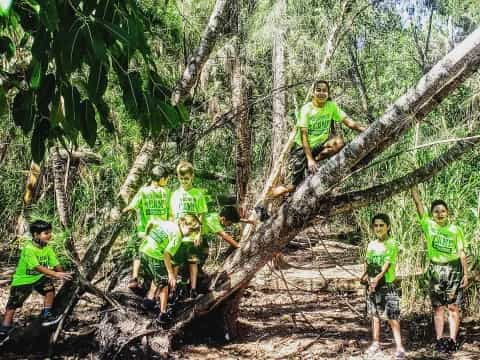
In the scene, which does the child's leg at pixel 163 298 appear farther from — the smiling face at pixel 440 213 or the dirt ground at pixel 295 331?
the smiling face at pixel 440 213

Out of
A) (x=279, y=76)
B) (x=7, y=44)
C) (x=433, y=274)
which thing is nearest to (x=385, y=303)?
(x=433, y=274)

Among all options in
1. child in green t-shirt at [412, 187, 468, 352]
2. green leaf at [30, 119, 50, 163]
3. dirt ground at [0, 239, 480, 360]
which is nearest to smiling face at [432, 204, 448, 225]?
child in green t-shirt at [412, 187, 468, 352]

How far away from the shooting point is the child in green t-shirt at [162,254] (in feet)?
15.9

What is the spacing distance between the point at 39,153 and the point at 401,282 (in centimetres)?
456

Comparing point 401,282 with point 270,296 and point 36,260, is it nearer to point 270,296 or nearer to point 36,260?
point 270,296

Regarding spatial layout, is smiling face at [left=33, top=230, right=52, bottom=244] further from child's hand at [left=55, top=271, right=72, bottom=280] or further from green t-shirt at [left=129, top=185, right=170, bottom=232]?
green t-shirt at [left=129, top=185, right=170, bottom=232]

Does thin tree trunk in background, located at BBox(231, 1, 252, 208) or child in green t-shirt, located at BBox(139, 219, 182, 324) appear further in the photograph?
thin tree trunk in background, located at BBox(231, 1, 252, 208)

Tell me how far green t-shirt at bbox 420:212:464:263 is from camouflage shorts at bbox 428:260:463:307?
0.07m

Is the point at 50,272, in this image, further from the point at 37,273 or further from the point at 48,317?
the point at 48,317

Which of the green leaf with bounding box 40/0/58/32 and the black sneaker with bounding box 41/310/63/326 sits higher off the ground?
the green leaf with bounding box 40/0/58/32

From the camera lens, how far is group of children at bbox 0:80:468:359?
4.71 meters

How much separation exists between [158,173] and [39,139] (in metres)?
2.61

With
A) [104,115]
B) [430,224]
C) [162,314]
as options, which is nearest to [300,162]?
[430,224]

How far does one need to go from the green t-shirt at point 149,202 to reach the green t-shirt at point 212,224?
400 mm
